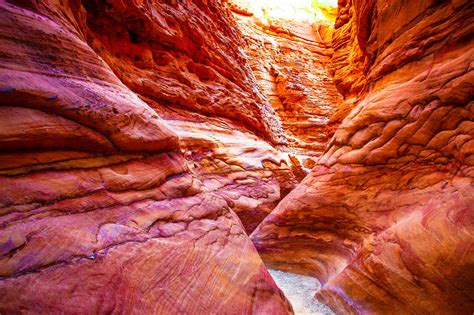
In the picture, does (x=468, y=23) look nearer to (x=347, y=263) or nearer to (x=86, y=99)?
(x=347, y=263)

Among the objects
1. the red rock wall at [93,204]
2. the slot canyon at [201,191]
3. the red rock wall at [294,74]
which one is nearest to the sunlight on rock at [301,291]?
the slot canyon at [201,191]

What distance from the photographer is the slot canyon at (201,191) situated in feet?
5.80

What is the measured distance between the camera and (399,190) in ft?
10.7

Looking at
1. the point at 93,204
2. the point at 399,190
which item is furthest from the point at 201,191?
the point at 399,190

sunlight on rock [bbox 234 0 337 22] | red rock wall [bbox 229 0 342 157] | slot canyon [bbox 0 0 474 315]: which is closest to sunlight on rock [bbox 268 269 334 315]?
slot canyon [bbox 0 0 474 315]

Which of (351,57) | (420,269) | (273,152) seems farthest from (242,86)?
(420,269)

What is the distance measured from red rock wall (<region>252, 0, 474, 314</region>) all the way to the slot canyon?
17 millimetres

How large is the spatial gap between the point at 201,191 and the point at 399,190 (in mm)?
2550

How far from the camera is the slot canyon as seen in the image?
1.77 m

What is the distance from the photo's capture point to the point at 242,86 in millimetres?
8625

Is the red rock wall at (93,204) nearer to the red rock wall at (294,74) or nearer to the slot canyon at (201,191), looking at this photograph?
the slot canyon at (201,191)

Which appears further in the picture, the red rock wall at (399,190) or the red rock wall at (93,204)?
the red rock wall at (399,190)

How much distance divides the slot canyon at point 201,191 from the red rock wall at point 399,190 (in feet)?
0.06

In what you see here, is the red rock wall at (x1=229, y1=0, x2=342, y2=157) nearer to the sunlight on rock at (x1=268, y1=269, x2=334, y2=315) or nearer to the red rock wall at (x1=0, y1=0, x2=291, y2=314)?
the sunlight on rock at (x1=268, y1=269, x2=334, y2=315)
